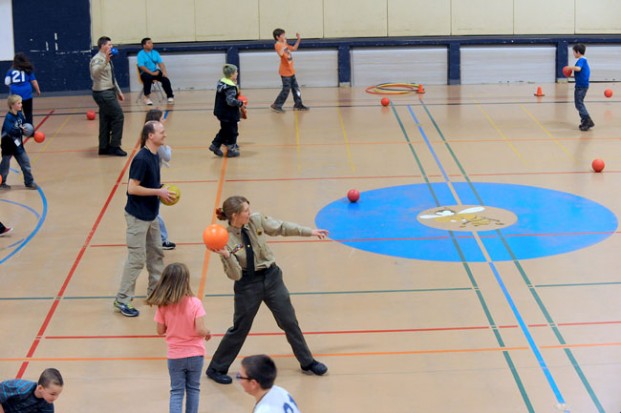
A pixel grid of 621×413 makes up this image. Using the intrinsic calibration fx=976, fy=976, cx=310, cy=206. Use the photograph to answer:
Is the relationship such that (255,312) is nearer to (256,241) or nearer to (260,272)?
(260,272)

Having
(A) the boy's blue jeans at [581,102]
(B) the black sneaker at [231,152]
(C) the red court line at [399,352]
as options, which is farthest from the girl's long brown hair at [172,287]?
(A) the boy's blue jeans at [581,102]

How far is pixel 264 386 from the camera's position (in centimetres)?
600

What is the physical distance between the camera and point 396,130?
19.7 metres

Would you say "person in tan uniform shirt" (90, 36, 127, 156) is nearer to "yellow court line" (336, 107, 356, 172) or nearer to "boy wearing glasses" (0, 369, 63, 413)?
"yellow court line" (336, 107, 356, 172)

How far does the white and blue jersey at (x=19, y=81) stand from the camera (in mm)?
19016

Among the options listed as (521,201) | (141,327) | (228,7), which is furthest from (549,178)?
(228,7)

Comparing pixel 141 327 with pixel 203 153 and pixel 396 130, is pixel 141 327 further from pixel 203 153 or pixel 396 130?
pixel 396 130

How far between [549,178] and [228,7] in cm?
1204

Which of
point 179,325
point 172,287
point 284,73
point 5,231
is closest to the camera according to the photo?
point 172,287

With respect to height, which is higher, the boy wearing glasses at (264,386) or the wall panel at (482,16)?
the wall panel at (482,16)

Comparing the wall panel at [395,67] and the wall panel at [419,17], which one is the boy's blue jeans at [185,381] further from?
the wall panel at [419,17]

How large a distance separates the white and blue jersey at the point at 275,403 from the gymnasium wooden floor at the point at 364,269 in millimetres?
2738

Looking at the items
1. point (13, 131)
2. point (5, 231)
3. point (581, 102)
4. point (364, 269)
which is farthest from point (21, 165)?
point (581, 102)

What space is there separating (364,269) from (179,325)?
4519 millimetres
